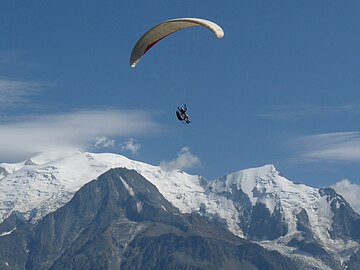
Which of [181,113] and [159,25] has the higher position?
[159,25]

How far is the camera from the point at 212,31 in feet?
381

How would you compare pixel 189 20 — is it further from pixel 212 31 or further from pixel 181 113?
pixel 181 113

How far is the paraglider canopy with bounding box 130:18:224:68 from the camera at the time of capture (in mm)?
118375

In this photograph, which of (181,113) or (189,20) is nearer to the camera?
(189,20)

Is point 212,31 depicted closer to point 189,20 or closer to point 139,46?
point 189,20

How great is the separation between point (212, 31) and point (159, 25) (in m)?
8.99

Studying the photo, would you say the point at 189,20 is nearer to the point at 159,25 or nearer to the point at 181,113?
the point at 159,25

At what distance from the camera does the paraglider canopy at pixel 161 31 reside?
118375 mm

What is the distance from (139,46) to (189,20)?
9541 mm

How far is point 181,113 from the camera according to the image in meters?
127

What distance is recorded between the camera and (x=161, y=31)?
405 feet

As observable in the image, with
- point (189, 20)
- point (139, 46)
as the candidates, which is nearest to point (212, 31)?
point (189, 20)

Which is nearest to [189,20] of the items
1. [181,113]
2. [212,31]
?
[212,31]

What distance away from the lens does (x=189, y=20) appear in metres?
119
